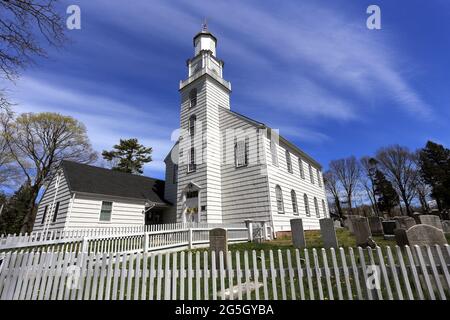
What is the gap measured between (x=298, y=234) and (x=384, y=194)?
4894 centimetres

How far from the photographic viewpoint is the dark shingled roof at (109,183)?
17.0m

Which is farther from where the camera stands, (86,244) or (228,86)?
(228,86)

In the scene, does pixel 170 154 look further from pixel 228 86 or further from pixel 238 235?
pixel 238 235

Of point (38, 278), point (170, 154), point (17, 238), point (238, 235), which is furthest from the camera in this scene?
point (170, 154)

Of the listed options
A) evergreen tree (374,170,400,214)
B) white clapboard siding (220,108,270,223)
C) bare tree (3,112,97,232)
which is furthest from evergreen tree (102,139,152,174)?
evergreen tree (374,170,400,214)

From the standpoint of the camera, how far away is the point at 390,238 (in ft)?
39.1

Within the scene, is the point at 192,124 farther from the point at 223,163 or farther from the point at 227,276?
the point at 227,276

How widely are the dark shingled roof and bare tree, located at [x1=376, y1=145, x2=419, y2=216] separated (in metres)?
48.1

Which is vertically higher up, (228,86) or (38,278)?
(228,86)

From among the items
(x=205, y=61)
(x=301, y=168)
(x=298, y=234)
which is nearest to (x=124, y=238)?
(x=298, y=234)

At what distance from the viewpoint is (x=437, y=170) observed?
1581 inches

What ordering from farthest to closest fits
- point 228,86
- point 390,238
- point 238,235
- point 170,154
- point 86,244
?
1. point 170,154
2. point 228,86
3. point 238,235
4. point 390,238
5. point 86,244
